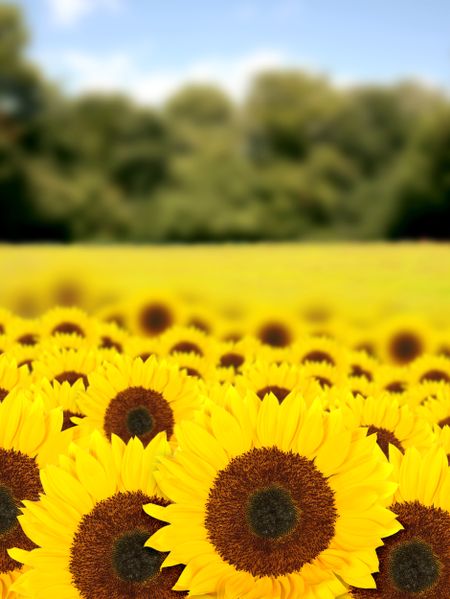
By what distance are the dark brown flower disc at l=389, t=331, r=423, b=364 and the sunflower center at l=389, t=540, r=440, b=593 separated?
222 centimetres

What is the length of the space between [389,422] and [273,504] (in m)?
0.36

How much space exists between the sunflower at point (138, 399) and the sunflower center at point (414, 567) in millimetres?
416

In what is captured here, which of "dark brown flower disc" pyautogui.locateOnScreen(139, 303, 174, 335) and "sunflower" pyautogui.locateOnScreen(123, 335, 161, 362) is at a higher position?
"sunflower" pyautogui.locateOnScreen(123, 335, 161, 362)

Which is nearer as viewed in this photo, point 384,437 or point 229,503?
point 229,503

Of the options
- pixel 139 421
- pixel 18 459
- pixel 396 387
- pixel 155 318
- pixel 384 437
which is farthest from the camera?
pixel 155 318

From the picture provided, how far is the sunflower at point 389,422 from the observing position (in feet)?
3.48

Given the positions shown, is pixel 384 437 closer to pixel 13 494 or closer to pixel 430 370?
pixel 13 494

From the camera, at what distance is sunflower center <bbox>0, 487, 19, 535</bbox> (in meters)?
0.85

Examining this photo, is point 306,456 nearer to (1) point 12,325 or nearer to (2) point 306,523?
(2) point 306,523

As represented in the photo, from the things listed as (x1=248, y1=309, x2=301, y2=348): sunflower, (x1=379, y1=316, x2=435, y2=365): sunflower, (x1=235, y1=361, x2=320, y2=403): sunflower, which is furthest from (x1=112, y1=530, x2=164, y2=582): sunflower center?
(x1=379, y1=316, x2=435, y2=365): sunflower

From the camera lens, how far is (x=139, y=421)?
1.18 meters

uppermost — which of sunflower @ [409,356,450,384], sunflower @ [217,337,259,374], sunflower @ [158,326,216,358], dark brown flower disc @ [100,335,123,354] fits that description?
dark brown flower disc @ [100,335,123,354]

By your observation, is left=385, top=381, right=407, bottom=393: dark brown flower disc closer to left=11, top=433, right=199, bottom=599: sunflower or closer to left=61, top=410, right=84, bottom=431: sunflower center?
left=61, top=410, right=84, bottom=431: sunflower center

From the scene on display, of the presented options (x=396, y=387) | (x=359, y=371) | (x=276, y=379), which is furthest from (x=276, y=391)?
(x=359, y=371)
